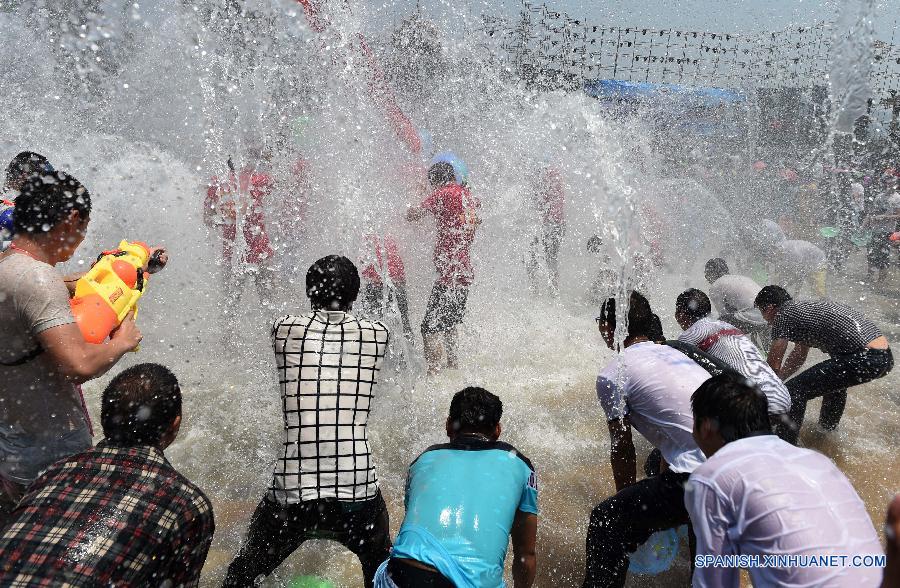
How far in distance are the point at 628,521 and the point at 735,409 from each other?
35.1 inches

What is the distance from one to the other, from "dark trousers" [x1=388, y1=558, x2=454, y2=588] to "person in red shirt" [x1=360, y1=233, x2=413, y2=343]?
11.0ft

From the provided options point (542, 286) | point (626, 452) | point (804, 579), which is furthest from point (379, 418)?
point (542, 286)

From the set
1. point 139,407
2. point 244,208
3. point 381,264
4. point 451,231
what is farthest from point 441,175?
point 139,407

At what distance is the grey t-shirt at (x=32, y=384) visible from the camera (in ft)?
6.76

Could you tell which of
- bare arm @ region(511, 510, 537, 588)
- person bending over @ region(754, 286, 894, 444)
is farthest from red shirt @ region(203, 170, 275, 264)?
person bending over @ region(754, 286, 894, 444)

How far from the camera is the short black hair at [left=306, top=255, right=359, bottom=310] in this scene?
2.52m

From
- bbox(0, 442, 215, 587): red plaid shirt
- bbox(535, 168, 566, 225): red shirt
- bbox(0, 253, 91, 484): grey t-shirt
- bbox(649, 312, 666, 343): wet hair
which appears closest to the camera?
bbox(0, 442, 215, 587): red plaid shirt

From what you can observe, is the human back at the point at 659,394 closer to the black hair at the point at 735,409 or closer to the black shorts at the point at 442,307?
the black hair at the point at 735,409

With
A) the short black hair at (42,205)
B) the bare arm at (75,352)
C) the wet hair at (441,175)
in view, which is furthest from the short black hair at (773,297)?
the short black hair at (42,205)

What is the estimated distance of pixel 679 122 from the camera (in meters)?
14.9

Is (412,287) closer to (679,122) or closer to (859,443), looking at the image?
(859,443)

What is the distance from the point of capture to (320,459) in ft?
7.57

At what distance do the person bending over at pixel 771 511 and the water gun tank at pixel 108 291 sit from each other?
2.29 m

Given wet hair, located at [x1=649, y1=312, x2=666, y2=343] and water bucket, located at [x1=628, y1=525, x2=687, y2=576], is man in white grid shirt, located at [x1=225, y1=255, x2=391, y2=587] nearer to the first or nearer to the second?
water bucket, located at [x1=628, y1=525, x2=687, y2=576]
